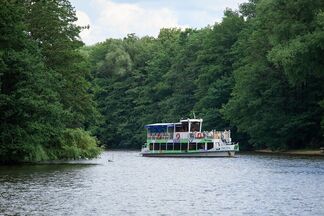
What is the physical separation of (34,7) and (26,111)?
17.9 metres

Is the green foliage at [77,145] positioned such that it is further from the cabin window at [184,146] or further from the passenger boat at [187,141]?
the cabin window at [184,146]

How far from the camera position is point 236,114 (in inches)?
4200

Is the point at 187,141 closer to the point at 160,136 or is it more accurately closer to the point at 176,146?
the point at 176,146

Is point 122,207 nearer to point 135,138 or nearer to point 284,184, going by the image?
point 284,184

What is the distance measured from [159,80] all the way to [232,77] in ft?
102

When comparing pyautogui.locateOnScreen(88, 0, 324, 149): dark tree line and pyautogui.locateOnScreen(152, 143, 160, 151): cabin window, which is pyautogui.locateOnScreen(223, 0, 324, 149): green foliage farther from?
pyautogui.locateOnScreen(152, 143, 160, 151): cabin window

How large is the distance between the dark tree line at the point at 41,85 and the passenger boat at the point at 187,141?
662 inches

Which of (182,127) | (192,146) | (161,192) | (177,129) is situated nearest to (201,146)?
(192,146)

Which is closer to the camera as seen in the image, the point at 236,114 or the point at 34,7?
the point at 34,7

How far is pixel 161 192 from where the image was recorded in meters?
42.2

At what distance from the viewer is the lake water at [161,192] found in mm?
33719

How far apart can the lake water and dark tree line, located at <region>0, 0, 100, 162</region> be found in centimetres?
393

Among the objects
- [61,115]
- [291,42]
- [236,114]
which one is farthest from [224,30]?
[61,115]

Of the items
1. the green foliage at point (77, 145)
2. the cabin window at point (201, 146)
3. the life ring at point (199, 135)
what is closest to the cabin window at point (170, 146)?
the cabin window at point (201, 146)
